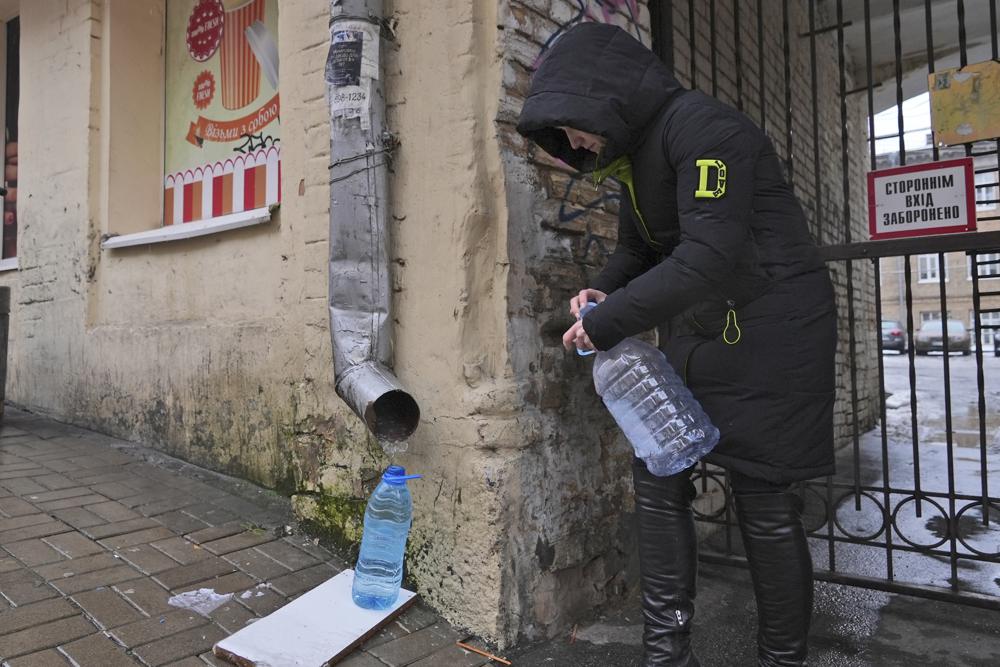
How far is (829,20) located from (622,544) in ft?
18.7

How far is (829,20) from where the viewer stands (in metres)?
6.34

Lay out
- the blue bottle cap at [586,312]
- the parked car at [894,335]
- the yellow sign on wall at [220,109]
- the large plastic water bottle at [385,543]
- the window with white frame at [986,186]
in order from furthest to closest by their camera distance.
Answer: the parked car at [894,335] → the yellow sign on wall at [220,109] → the window with white frame at [986,186] → the large plastic water bottle at [385,543] → the blue bottle cap at [586,312]

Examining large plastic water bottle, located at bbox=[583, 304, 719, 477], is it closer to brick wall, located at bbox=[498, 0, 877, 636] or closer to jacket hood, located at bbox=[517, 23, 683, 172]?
brick wall, located at bbox=[498, 0, 877, 636]

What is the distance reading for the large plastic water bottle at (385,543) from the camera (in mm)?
2412

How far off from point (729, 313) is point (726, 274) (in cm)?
19

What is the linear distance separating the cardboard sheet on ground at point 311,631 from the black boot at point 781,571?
3.87 feet

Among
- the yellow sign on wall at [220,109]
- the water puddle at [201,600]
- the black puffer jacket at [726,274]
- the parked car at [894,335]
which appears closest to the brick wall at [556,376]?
the black puffer jacket at [726,274]

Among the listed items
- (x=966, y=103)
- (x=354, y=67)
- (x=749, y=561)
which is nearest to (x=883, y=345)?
(x=966, y=103)

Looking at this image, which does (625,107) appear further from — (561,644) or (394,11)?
(561,644)

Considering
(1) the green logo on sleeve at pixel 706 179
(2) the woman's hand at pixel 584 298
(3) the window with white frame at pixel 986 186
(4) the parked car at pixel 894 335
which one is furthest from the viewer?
(4) the parked car at pixel 894 335

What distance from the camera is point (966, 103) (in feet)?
8.89

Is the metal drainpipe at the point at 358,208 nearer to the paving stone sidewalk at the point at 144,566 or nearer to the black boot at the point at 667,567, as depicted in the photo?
the paving stone sidewalk at the point at 144,566

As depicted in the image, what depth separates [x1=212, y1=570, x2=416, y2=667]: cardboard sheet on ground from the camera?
6.66 ft

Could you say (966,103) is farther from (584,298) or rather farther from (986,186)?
(584,298)
